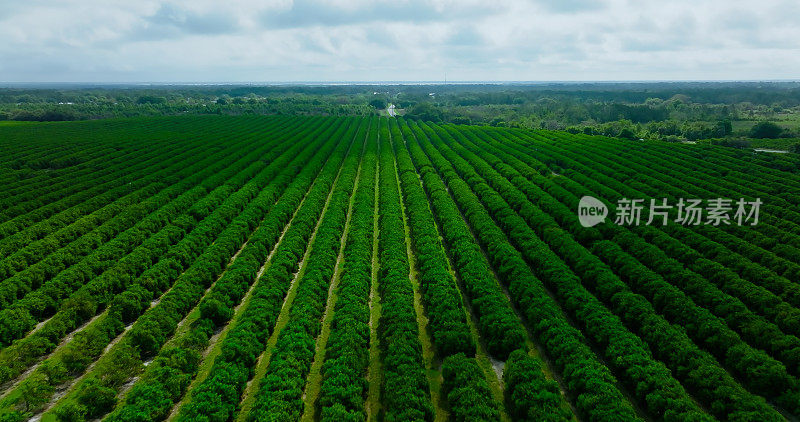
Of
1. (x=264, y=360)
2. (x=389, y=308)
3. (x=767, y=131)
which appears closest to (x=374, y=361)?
(x=389, y=308)

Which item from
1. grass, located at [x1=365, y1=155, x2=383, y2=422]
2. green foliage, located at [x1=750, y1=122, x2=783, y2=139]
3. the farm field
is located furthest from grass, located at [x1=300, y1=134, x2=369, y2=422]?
green foliage, located at [x1=750, y1=122, x2=783, y2=139]

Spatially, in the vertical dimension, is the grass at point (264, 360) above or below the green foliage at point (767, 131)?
below

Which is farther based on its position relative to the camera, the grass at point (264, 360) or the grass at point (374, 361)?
the grass at point (374, 361)

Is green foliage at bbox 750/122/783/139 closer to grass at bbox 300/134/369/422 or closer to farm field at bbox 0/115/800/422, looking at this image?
farm field at bbox 0/115/800/422

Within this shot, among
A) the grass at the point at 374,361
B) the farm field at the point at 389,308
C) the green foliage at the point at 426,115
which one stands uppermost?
the green foliage at the point at 426,115

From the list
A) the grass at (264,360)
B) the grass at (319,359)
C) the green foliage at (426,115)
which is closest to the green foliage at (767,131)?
the green foliage at (426,115)

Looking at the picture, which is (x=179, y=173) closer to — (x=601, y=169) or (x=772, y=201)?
(x=601, y=169)

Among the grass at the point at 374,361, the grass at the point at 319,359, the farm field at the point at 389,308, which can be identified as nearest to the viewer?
the farm field at the point at 389,308

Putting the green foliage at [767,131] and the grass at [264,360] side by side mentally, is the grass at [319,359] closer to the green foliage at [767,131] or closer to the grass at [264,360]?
the grass at [264,360]

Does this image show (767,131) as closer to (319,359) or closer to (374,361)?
(374,361)
